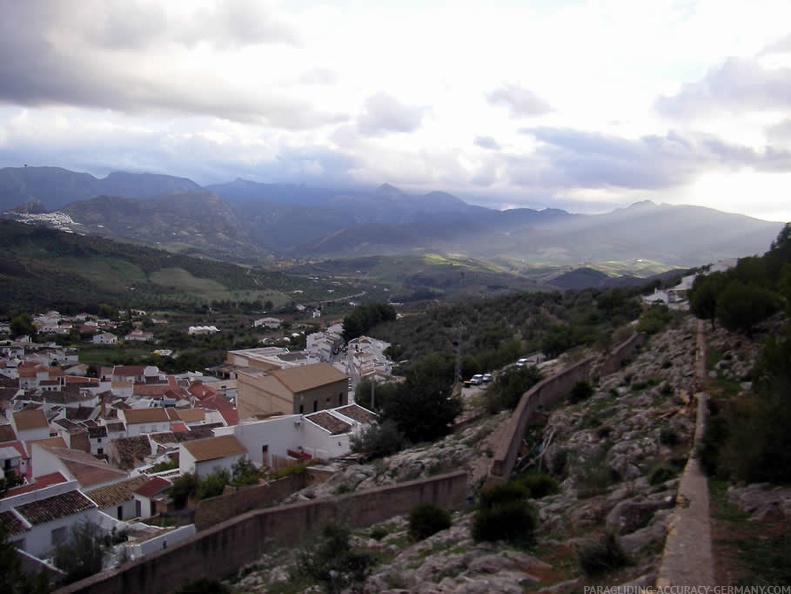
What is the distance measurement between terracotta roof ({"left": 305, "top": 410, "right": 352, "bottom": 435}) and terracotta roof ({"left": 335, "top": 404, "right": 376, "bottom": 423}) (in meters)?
0.75

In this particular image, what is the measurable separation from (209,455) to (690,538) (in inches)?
644

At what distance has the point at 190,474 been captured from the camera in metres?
19.2

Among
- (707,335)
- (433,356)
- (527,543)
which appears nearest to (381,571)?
(527,543)

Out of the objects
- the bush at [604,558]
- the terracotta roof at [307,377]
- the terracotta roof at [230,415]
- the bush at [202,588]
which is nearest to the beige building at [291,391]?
the terracotta roof at [307,377]

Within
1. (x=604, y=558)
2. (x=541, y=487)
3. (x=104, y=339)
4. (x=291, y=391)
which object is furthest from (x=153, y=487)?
(x=104, y=339)

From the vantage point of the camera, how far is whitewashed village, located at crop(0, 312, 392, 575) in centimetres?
1683

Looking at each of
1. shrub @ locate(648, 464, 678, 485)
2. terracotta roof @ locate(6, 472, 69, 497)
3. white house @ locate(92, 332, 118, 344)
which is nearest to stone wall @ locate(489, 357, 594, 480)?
shrub @ locate(648, 464, 678, 485)

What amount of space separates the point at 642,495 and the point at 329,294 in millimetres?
113177

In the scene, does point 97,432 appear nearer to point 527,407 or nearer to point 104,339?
point 527,407

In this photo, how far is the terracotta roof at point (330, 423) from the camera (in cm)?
2241

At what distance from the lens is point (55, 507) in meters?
17.2

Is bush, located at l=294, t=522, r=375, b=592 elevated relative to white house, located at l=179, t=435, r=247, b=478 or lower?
elevated

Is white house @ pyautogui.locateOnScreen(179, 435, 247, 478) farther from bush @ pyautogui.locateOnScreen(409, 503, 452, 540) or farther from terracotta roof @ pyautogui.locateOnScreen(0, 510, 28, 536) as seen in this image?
bush @ pyautogui.locateOnScreen(409, 503, 452, 540)

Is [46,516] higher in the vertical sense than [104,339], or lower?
higher
